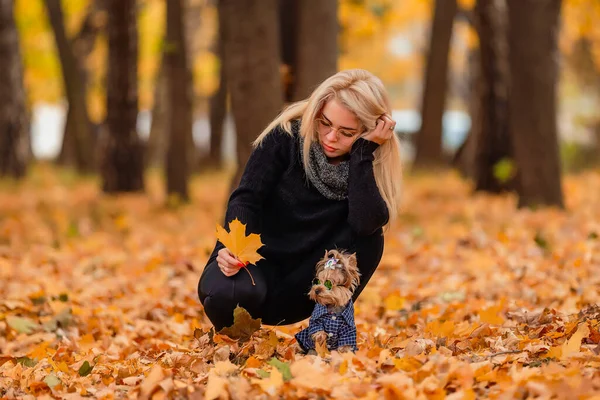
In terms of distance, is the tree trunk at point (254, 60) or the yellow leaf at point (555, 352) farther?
the tree trunk at point (254, 60)

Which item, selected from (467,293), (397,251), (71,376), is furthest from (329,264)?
(397,251)

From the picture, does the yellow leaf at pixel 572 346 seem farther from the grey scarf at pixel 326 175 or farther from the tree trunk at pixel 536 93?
the tree trunk at pixel 536 93

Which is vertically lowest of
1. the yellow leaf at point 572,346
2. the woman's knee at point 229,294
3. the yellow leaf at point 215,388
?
the yellow leaf at point 215,388

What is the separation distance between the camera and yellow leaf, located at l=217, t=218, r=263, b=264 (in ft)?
11.3

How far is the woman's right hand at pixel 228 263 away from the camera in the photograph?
11.8ft

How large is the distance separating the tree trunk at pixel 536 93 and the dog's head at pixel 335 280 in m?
5.82

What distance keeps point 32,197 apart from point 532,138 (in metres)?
6.54

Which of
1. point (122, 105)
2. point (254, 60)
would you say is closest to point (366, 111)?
point (254, 60)

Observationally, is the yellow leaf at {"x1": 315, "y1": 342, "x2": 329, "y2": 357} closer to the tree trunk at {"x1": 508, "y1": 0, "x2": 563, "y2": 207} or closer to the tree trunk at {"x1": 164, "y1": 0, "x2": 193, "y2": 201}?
the tree trunk at {"x1": 508, "y1": 0, "x2": 563, "y2": 207}

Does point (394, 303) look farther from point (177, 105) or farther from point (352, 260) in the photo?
point (177, 105)

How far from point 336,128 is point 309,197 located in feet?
1.21

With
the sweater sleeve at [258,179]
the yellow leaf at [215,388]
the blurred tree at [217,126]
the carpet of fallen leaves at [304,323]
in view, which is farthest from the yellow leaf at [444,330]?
the blurred tree at [217,126]

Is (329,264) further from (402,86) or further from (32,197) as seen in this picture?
(402,86)

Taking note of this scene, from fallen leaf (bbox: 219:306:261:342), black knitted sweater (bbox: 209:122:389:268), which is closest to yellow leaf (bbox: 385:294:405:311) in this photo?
black knitted sweater (bbox: 209:122:389:268)
